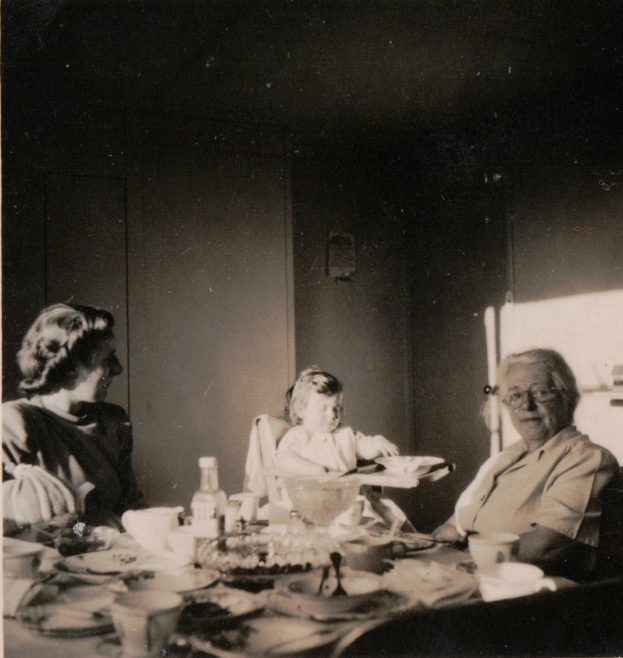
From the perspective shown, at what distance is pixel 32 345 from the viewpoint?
1.63 meters

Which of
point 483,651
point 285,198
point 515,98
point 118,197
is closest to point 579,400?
point 483,651

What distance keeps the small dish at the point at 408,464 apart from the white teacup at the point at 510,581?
0.85 metres

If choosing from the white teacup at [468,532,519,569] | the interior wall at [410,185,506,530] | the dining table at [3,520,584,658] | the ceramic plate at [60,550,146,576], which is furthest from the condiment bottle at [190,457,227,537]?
the interior wall at [410,185,506,530]

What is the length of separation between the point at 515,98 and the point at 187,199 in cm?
108

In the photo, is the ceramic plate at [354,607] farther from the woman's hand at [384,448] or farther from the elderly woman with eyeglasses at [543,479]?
the woman's hand at [384,448]

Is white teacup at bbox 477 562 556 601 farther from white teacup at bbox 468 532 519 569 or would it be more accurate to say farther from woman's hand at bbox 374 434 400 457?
woman's hand at bbox 374 434 400 457

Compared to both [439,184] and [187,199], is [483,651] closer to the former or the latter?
[439,184]

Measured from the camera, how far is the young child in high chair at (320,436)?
2201 millimetres

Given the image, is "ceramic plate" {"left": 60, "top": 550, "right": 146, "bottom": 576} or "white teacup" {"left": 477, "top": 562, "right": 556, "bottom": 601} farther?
"ceramic plate" {"left": 60, "top": 550, "right": 146, "bottom": 576}

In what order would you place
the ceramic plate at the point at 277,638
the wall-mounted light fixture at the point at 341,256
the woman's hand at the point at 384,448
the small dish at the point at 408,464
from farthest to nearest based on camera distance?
1. the wall-mounted light fixture at the point at 341,256
2. the woman's hand at the point at 384,448
3. the small dish at the point at 408,464
4. the ceramic plate at the point at 277,638

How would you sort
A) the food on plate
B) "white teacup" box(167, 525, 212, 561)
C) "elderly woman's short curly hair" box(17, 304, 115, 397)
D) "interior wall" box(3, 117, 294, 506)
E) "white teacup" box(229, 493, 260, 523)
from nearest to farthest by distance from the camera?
the food on plate
"white teacup" box(167, 525, 212, 561)
"white teacup" box(229, 493, 260, 523)
"elderly woman's short curly hair" box(17, 304, 115, 397)
"interior wall" box(3, 117, 294, 506)

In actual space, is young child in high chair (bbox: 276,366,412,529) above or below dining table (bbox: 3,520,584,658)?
above

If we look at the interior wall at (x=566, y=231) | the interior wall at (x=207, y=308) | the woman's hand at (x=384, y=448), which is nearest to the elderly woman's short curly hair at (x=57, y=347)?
the interior wall at (x=207, y=308)

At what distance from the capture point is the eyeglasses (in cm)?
165
